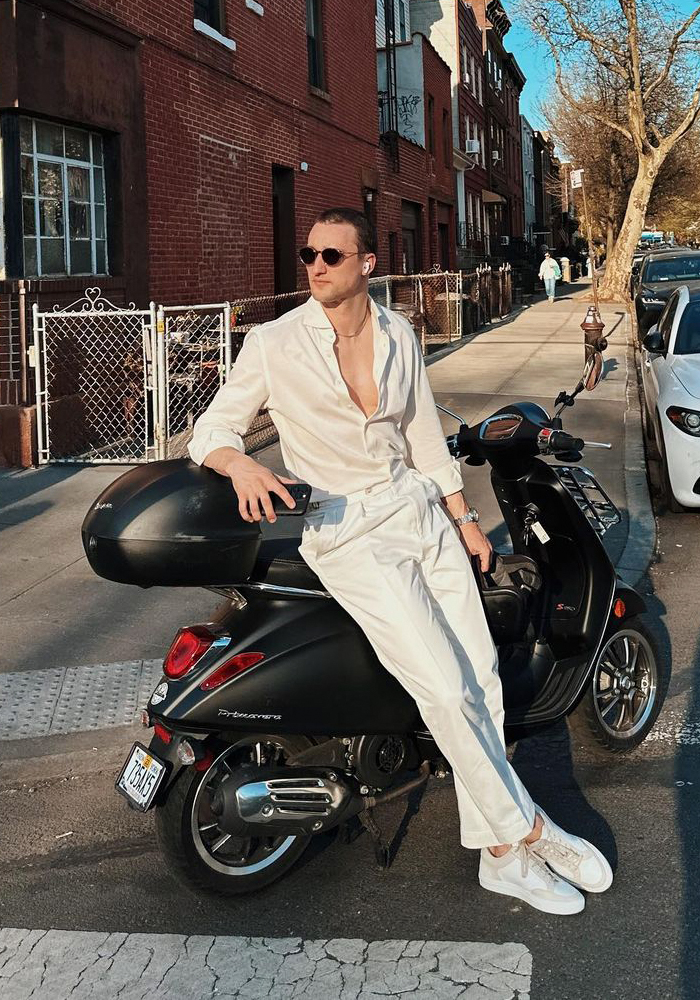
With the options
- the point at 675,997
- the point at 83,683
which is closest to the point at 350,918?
the point at 675,997

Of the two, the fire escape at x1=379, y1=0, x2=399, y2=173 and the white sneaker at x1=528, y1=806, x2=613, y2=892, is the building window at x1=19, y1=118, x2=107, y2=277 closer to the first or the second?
the white sneaker at x1=528, y1=806, x2=613, y2=892

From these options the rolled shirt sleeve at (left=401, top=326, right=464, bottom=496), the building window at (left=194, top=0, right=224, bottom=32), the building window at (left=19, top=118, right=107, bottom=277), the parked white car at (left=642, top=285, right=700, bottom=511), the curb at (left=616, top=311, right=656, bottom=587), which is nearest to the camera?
the rolled shirt sleeve at (left=401, top=326, right=464, bottom=496)

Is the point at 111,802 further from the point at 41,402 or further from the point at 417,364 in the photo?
the point at 41,402

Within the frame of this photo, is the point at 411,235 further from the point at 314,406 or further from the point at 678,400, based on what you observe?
the point at 314,406

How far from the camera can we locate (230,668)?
3.17 m

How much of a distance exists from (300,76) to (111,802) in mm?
15173

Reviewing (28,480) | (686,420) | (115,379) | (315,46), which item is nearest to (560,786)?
(686,420)

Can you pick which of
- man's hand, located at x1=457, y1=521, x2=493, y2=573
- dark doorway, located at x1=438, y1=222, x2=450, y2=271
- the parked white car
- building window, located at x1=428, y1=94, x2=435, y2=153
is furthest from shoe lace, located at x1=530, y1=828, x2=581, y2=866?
dark doorway, located at x1=438, y1=222, x2=450, y2=271

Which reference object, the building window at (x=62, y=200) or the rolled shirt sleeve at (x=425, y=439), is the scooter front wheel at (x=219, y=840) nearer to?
the rolled shirt sleeve at (x=425, y=439)

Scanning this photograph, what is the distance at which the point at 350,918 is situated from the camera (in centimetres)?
330

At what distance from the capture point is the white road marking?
2.91m

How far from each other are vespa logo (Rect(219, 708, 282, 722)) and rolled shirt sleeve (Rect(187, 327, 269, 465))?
2.49 feet

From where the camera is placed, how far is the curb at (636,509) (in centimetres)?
700

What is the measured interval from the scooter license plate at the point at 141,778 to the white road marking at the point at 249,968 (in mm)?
423
